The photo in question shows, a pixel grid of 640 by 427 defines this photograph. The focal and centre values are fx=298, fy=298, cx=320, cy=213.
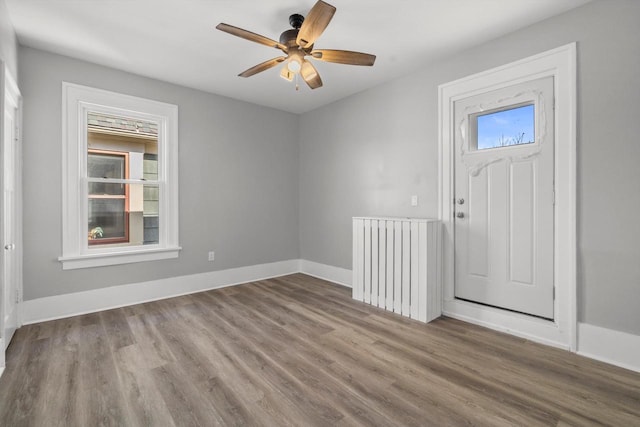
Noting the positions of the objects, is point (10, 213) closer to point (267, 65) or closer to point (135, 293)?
point (135, 293)

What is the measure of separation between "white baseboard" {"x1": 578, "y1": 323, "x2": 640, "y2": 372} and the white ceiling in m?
2.53

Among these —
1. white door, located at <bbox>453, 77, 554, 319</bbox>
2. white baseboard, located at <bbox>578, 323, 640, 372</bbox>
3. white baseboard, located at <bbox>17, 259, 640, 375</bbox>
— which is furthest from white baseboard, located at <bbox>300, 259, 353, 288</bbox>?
white baseboard, located at <bbox>578, 323, 640, 372</bbox>

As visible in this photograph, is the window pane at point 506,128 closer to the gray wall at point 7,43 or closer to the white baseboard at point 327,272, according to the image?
the white baseboard at point 327,272

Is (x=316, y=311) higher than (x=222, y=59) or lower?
lower

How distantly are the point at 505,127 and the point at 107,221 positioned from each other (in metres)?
4.40

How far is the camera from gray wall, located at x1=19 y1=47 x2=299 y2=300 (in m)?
2.99

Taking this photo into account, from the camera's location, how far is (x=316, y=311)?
3.30 meters

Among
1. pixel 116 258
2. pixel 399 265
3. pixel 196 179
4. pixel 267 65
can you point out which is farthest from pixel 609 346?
pixel 116 258

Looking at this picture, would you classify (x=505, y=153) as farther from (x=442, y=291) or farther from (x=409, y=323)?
(x=409, y=323)

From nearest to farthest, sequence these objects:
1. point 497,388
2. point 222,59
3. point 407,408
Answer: point 407,408 < point 497,388 < point 222,59

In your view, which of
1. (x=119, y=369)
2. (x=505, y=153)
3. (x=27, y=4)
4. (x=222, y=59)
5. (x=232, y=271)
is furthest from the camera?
(x=232, y=271)

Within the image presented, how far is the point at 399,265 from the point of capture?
325 centimetres

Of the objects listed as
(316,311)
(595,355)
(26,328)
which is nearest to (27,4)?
(26,328)

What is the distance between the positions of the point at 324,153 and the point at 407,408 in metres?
3.69
